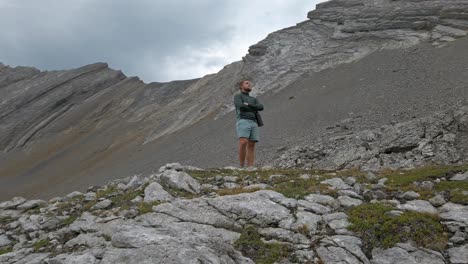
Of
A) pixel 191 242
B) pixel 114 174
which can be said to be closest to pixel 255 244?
pixel 191 242

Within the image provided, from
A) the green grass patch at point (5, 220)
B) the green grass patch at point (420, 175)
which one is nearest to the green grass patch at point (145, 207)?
the green grass patch at point (5, 220)

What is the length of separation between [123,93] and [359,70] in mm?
40521

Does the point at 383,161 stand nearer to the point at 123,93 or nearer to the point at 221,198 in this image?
the point at 221,198

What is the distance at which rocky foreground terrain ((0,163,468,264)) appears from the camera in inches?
274

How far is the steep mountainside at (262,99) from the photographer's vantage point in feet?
83.5

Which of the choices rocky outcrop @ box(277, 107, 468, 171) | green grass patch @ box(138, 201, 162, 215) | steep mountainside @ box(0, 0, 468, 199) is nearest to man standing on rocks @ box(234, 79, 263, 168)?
rocky outcrop @ box(277, 107, 468, 171)

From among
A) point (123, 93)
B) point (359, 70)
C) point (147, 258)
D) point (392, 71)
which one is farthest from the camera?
point (123, 93)

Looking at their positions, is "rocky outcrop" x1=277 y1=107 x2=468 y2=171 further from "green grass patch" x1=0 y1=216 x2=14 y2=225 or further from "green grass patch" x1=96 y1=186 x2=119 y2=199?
"green grass patch" x1=0 y1=216 x2=14 y2=225

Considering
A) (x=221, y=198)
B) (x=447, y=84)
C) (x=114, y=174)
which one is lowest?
(x=114, y=174)

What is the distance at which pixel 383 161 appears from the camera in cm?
Result: 1506

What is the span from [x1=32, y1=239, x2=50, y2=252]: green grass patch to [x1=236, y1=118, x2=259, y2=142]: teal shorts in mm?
6664

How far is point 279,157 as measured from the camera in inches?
798

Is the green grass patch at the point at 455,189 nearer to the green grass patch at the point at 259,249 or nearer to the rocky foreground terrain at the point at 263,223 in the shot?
the rocky foreground terrain at the point at 263,223

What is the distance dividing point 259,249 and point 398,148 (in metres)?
9.80
